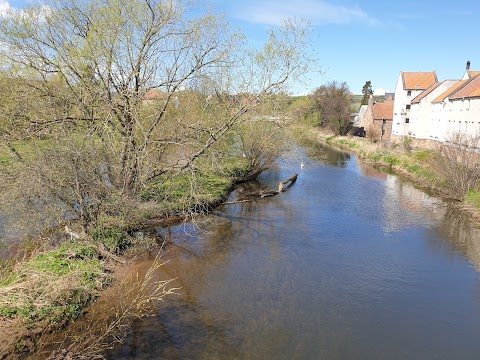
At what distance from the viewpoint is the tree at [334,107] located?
5275 cm

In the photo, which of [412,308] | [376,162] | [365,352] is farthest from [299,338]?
[376,162]

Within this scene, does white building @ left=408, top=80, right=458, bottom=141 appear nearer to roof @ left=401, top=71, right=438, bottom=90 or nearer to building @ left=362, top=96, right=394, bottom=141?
roof @ left=401, top=71, right=438, bottom=90

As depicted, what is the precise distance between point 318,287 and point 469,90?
26518 mm

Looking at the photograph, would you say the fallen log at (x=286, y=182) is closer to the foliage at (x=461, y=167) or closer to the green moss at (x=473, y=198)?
the foliage at (x=461, y=167)

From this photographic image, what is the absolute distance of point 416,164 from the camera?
1136 inches

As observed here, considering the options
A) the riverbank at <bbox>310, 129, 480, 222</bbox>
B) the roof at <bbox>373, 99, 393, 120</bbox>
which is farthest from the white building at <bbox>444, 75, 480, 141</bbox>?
the roof at <bbox>373, 99, 393, 120</bbox>

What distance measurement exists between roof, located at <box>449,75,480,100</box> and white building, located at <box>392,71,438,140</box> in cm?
1114

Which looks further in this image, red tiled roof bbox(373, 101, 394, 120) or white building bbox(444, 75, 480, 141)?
red tiled roof bbox(373, 101, 394, 120)

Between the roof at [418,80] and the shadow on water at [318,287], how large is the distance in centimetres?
2801

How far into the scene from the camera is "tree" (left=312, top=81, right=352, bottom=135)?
5275cm

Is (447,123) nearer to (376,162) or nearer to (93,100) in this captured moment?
(376,162)

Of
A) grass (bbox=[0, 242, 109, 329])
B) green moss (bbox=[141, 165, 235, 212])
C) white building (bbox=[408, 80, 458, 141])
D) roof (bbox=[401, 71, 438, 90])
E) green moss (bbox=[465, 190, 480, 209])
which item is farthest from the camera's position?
roof (bbox=[401, 71, 438, 90])

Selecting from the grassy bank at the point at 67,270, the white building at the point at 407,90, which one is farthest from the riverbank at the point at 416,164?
the grassy bank at the point at 67,270

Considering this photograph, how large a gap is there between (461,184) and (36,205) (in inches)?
798
